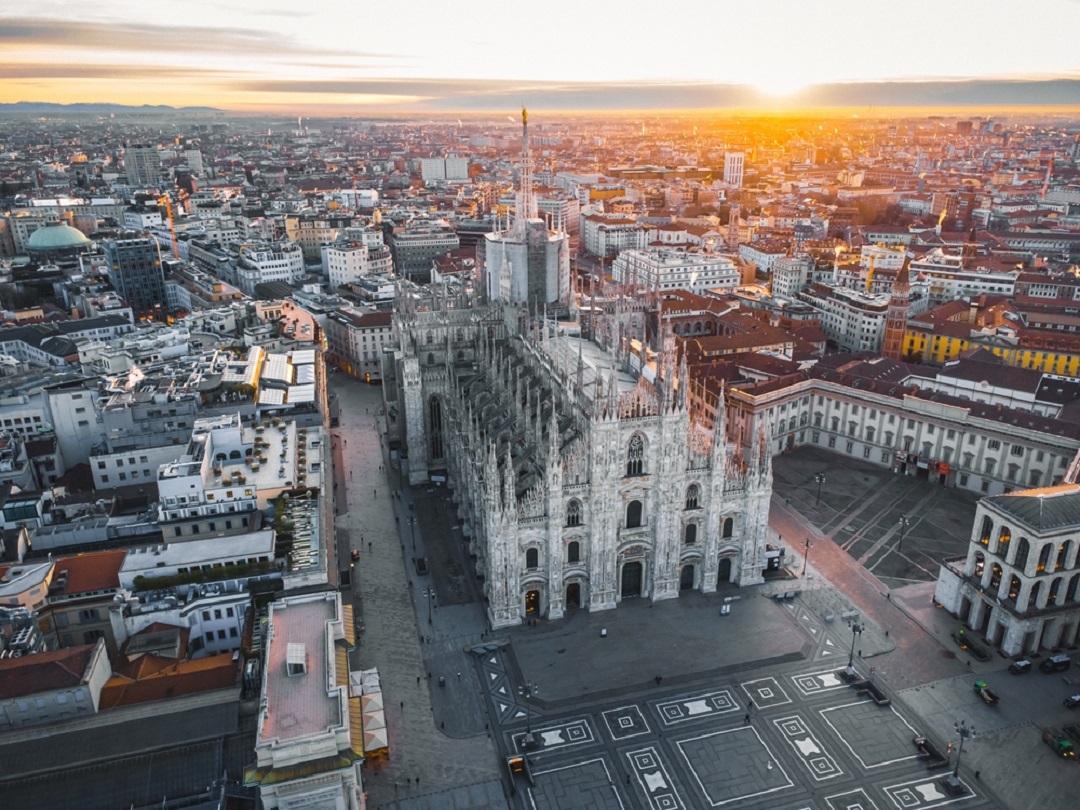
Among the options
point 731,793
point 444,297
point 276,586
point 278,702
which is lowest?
point 731,793

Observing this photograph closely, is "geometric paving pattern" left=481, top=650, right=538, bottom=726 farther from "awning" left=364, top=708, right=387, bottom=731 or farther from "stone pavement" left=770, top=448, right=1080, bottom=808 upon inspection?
"stone pavement" left=770, top=448, right=1080, bottom=808

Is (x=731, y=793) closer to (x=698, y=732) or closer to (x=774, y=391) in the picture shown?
(x=698, y=732)

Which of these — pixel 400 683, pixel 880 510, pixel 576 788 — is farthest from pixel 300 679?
pixel 880 510

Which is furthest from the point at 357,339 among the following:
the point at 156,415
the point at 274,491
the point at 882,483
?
the point at 882,483

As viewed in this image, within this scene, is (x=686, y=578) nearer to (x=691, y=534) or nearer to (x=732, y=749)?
(x=691, y=534)

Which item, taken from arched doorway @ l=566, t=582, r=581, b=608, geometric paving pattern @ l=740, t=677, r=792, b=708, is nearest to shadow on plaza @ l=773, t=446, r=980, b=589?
geometric paving pattern @ l=740, t=677, r=792, b=708
